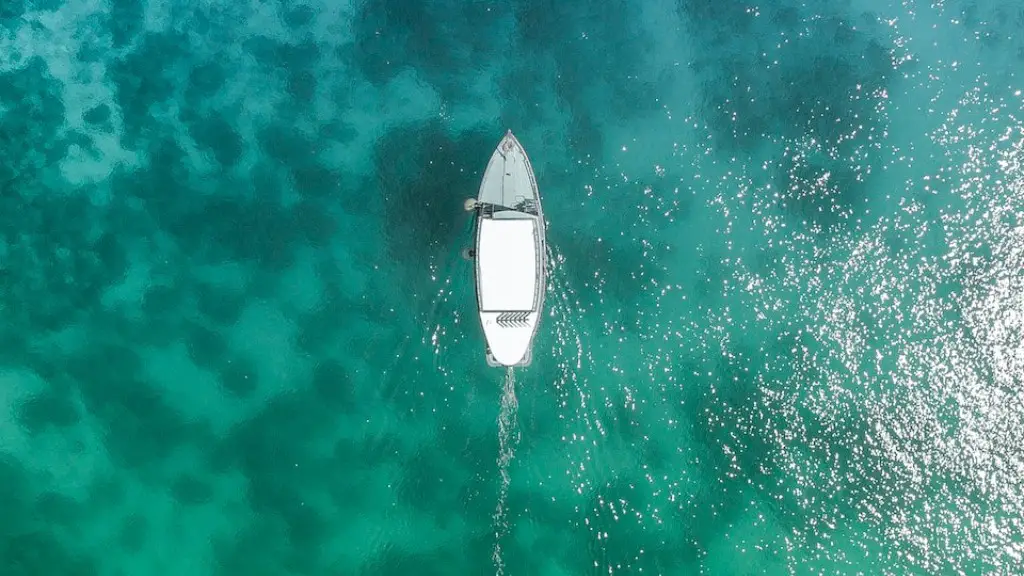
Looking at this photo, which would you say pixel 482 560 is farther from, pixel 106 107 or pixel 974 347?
pixel 106 107

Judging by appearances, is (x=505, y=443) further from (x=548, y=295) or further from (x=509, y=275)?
(x=509, y=275)

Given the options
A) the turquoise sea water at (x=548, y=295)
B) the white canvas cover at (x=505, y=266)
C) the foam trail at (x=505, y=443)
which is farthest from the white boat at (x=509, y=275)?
the foam trail at (x=505, y=443)

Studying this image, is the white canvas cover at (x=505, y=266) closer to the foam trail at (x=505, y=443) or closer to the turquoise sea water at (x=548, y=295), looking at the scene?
the turquoise sea water at (x=548, y=295)

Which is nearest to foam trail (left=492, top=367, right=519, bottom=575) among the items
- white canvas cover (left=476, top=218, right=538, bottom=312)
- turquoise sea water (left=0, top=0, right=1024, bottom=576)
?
turquoise sea water (left=0, top=0, right=1024, bottom=576)

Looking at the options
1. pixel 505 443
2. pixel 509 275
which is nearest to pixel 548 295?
pixel 509 275

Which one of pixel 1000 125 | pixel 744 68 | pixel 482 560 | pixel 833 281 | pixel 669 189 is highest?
pixel 744 68

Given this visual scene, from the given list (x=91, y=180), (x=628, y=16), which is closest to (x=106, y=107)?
(x=91, y=180)
